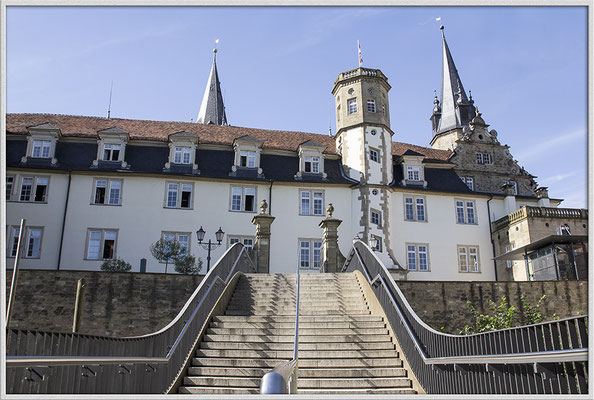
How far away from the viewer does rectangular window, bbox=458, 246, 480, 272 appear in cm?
2997

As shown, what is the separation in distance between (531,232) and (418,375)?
22.7 m

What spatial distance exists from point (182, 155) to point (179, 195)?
2615mm

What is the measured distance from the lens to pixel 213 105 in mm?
50375

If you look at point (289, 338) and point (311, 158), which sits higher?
point (311, 158)

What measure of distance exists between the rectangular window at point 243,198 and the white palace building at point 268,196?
0.06 meters

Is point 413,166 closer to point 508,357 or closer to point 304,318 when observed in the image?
point 304,318

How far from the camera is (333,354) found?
9703 millimetres

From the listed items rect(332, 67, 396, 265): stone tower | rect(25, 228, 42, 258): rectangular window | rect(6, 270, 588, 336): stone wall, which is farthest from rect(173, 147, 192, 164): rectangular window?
rect(6, 270, 588, 336): stone wall

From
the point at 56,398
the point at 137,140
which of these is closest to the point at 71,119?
the point at 137,140

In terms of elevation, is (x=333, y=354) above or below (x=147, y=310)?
below

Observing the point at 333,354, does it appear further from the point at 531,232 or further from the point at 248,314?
the point at 531,232

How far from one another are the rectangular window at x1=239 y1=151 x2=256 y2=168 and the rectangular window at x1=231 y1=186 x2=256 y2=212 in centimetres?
169

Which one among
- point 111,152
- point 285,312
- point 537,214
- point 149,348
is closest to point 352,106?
point 537,214

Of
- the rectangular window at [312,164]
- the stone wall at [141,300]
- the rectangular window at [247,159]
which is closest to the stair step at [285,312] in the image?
the stone wall at [141,300]
